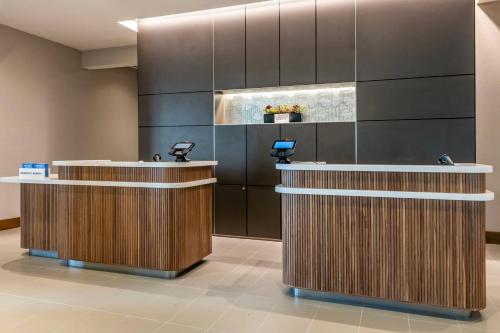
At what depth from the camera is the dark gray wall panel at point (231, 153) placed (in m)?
5.38

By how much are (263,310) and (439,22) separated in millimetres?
4129

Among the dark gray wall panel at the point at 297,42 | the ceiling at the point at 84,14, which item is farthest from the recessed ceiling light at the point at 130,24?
the dark gray wall panel at the point at 297,42

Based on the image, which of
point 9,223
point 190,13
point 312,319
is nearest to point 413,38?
point 190,13

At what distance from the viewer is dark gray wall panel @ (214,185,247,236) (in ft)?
17.7

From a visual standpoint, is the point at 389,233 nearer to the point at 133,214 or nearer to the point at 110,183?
the point at 133,214

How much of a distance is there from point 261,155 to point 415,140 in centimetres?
211

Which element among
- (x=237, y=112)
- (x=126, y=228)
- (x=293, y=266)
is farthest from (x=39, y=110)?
(x=293, y=266)

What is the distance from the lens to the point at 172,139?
5781mm

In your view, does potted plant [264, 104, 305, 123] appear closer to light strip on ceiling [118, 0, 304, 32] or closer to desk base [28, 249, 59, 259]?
light strip on ceiling [118, 0, 304, 32]

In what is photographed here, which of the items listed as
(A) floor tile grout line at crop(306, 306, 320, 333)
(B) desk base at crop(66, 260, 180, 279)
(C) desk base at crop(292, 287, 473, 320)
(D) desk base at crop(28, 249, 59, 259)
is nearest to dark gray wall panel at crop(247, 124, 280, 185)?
(B) desk base at crop(66, 260, 180, 279)

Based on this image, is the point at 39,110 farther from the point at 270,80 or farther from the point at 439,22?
the point at 439,22

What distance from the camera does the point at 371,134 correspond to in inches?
188

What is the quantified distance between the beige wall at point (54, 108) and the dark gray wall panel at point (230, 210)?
3.67 metres

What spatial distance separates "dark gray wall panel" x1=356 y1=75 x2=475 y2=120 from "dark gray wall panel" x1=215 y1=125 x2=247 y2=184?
177 centimetres
